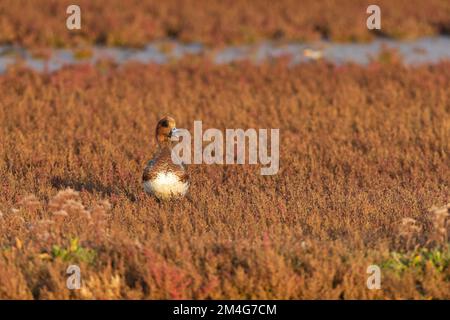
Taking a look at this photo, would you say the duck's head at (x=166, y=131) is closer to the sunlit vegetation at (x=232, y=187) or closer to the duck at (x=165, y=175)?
the duck at (x=165, y=175)

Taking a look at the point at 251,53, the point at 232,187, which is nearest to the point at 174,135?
the point at 232,187

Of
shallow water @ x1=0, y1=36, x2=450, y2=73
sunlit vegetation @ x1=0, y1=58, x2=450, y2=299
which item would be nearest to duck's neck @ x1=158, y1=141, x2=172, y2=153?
sunlit vegetation @ x1=0, y1=58, x2=450, y2=299

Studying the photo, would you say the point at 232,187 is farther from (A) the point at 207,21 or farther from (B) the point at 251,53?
(A) the point at 207,21

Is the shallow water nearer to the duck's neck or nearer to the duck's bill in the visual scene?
the duck's neck

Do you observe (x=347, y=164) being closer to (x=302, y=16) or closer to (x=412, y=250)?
(x=412, y=250)

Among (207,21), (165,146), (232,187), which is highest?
(207,21)

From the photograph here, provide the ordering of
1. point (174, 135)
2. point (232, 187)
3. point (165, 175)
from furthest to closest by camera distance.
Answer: point (232, 187) → point (174, 135) → point (165, 175)

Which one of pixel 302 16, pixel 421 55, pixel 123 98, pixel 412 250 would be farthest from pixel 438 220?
pixel 302 16
